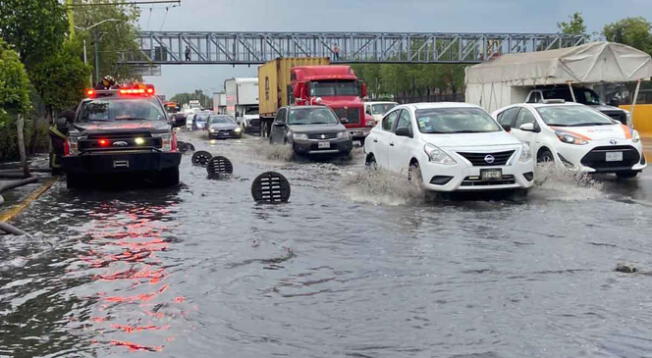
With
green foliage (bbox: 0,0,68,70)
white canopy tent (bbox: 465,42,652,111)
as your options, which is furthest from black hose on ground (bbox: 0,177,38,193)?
white canopy tent (bbox: 465,42,652,111)

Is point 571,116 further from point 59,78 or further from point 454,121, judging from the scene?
point 59,78

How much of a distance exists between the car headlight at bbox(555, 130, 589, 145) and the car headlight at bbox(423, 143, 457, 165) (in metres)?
3.19

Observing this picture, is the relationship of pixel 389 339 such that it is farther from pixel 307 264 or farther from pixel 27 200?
pixel 27 200

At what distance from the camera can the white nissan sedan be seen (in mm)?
11445

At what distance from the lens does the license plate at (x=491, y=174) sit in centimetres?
1143

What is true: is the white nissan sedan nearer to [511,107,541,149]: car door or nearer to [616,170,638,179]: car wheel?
[511,107,541,149]: car door

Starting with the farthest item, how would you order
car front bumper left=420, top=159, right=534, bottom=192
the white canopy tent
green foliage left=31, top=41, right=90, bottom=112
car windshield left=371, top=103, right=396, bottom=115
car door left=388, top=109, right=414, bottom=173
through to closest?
car windshield left=371, top=103, right=396, bottom=115
the white canopy tent
green foliage left=31, top=41, right=90, bottom=112
car door left=388, top=109, right=414, bottom=173
car front bumper left=420, top=159, right=534, bottom=192

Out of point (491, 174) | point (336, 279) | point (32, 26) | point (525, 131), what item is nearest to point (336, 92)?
point (32, 26)

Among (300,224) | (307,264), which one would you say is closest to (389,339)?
(307,264)

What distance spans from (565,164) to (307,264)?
7.40m

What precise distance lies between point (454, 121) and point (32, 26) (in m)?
10.2

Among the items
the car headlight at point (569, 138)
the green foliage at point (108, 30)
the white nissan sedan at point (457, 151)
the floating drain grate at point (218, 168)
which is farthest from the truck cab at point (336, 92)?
the green foliage at point (108, 30)

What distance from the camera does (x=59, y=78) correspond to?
2081cm

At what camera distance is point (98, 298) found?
21.2 ft
